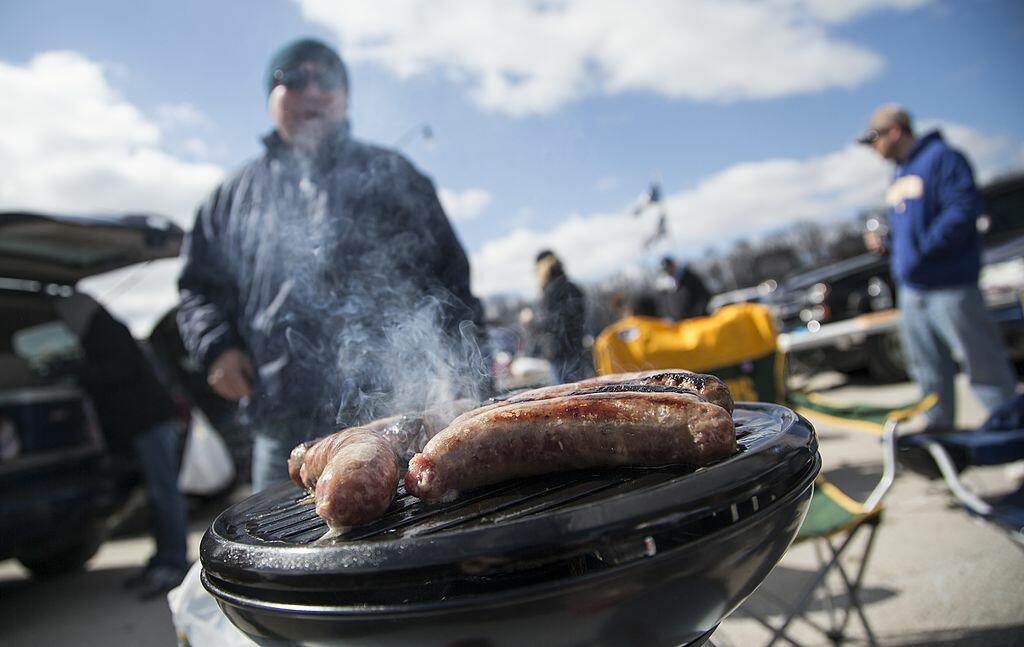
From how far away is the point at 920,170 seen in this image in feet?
14.3

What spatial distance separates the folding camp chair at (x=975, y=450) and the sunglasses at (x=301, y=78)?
337cm

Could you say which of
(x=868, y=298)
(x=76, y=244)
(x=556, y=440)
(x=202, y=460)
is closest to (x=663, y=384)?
(x=556, y=440)

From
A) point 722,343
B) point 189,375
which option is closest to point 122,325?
point 189,375

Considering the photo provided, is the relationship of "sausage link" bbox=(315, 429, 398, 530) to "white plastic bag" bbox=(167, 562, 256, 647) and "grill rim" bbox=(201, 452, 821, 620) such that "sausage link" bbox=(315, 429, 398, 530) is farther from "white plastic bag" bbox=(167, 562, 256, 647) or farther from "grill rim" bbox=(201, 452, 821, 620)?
"white plastic bag" bbox=(167, 562, 256, 647)

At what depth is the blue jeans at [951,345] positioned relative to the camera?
12.7ft

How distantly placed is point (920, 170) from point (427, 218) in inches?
157

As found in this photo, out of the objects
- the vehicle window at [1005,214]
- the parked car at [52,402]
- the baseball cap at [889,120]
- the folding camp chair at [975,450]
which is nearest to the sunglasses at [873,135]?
the baseball cap at [889,120]

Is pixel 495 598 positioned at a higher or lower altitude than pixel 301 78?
lower

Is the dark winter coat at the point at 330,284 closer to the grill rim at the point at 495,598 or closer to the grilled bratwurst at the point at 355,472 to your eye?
the grilled bratwurst at the point at 355,472

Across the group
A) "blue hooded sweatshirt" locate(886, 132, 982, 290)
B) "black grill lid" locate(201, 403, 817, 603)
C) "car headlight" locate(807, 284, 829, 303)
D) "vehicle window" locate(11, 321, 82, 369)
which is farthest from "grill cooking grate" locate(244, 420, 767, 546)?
"car headlight" locate(807, 284, 829, 303)

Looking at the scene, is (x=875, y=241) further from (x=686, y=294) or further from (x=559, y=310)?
(x=559, y=310)

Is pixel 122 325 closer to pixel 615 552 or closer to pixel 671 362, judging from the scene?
pixel 671 362

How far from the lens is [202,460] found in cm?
600

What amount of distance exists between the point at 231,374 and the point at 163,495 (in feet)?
9.48
